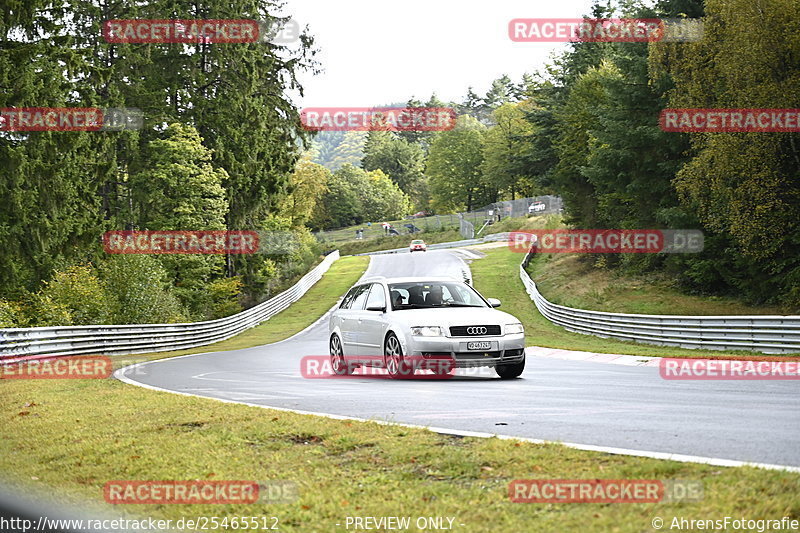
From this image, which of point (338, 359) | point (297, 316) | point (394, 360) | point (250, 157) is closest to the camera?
point (394, 360)

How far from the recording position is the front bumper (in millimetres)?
14078

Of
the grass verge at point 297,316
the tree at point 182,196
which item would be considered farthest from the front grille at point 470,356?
the tree at point 182,196

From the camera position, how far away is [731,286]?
37031mm

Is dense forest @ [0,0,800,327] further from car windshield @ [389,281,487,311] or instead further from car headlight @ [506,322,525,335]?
car headlight @ [506,322,525,335]

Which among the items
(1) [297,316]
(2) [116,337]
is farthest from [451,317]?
(1) [297,316]

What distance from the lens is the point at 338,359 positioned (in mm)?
17078

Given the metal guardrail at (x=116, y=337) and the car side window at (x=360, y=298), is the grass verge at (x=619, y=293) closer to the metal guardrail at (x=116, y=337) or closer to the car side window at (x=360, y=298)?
the metal guardrail at (x=116, y=337)

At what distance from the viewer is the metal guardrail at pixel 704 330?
20266mm

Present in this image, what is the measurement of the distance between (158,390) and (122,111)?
30.7 meters

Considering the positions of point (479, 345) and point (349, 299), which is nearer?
point (479, 345)

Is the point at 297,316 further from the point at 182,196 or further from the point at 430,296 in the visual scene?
the point at 430,296

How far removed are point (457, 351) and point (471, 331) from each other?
41cm

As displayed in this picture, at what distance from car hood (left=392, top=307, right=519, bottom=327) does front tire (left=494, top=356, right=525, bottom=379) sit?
0.77m

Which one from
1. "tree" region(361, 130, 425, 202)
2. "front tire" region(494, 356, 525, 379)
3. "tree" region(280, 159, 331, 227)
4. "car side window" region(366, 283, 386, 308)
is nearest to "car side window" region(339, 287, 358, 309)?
"car side window" region(366, 283, 386, 308)
